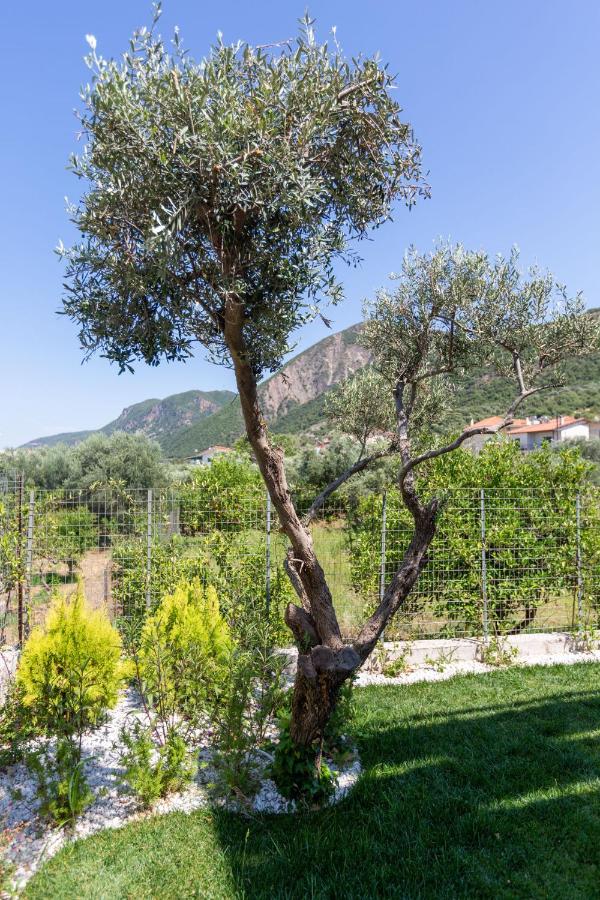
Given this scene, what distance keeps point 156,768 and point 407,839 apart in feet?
5.27

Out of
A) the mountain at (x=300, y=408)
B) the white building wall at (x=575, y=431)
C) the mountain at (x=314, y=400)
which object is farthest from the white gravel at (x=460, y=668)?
the white building wall at (x=575, y=431)

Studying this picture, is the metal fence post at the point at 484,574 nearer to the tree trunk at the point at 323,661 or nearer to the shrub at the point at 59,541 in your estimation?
the tree trunk at the point at 323,661

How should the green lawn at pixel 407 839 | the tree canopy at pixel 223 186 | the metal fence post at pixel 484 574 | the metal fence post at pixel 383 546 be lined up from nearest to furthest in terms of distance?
the green lawn at pixel 407 839 → the tree canopy at pixel 223 186 → the metal fence post at pixel 383 546 → the metal fence post at pixel 484 574

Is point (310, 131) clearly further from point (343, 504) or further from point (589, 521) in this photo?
point (589, 521)

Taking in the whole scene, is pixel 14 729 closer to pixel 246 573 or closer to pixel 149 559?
pixel 149 559

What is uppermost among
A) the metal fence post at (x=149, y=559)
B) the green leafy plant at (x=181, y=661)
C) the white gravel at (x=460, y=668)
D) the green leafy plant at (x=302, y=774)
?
the metal fence post at (x=149, y=559)

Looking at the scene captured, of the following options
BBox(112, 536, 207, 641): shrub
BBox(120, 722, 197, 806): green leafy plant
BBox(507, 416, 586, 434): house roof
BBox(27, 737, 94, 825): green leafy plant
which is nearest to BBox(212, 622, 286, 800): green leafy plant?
BBox(120, 722, 197, 806): green leafy plant

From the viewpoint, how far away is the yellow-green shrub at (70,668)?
4055 millimetres

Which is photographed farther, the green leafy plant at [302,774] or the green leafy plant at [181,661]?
the green leafy plant at [181,661]

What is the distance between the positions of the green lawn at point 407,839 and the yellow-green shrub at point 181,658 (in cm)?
78

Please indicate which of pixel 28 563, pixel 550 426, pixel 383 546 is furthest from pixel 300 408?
pixel 28 563

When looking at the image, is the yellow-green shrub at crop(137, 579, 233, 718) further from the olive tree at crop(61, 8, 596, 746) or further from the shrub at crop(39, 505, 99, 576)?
the shrub at crop(39, 505, 99, 576)

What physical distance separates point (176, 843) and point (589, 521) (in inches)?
246

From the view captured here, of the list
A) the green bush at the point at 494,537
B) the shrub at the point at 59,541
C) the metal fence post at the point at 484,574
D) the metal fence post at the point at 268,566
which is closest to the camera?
the metal fence post at the point at 268,566
